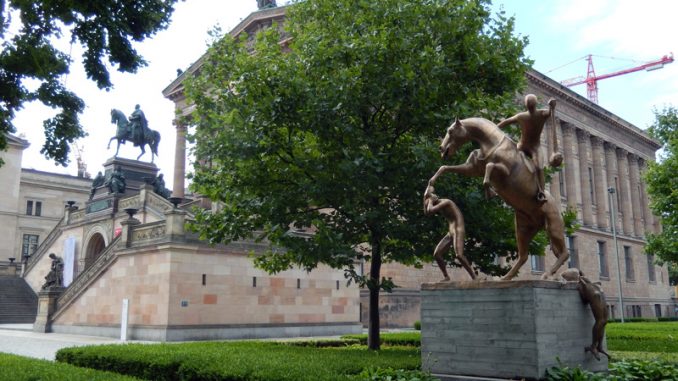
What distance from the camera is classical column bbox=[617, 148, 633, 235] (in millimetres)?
70875

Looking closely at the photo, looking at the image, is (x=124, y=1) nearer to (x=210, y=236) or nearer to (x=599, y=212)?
(x=210, y=236)

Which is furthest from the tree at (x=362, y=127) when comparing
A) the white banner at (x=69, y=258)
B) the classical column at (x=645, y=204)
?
the classical column at (x=645, y=204)

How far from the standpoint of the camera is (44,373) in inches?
432

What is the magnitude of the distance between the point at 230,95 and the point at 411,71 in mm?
5614

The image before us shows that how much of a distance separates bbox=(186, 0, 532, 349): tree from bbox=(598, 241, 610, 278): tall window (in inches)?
2060

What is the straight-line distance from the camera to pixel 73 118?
13680 millimetres

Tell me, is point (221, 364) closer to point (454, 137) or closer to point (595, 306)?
point (454, 137)

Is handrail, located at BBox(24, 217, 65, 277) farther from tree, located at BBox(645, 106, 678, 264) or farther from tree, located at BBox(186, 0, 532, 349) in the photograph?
tree, located at BBox(645, 106, 678, 264)

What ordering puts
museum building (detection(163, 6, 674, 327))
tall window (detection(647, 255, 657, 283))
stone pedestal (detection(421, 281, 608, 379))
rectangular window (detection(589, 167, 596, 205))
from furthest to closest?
1. tall window (detection(647, 255, 657, 283))
2. rectangular window (detection(589, 167, 596, 205))
3. museum building (detection(163, 6, 674, 327))
4. stone pedestal (detection(421, 281, 608, 379))

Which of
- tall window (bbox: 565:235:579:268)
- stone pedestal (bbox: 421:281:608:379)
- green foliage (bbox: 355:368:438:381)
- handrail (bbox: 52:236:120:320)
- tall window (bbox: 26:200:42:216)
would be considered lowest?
green foliage (bbox: 355:368:438:381)

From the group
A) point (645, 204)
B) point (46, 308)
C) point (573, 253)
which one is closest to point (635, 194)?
point (645, 204)

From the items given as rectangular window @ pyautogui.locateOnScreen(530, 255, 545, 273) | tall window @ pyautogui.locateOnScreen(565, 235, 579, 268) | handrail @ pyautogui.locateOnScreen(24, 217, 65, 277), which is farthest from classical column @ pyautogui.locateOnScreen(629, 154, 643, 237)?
handrail @ pyautogui.locateOnScreen(24, 217, 65, 277)

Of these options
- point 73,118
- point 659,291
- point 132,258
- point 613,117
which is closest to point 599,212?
point 613,117

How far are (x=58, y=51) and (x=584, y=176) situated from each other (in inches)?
2375
